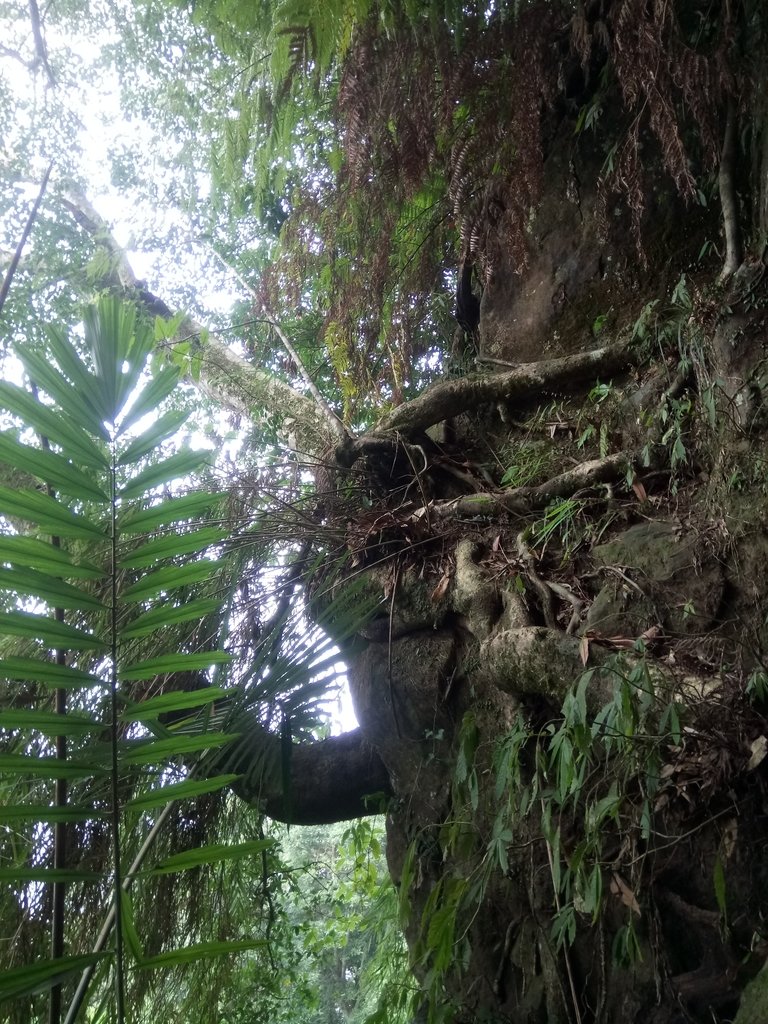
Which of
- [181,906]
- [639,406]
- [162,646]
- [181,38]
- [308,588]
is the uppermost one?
[181,38]

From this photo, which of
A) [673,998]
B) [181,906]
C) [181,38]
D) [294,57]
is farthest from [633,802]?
[181,38]

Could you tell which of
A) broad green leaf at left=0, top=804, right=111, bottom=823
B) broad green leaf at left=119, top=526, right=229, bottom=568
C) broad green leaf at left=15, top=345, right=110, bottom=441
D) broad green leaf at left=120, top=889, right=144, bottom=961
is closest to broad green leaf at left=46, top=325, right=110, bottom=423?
broad green leaf at left=15, top=345, right=110, bottom=441

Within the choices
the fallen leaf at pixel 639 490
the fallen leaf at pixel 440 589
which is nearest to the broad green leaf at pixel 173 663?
the fallen leaf at pixel 440 589

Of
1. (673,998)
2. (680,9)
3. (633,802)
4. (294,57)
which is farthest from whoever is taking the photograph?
(680,9)

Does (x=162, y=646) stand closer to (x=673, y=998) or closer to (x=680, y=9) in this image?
(x=673, y=998)

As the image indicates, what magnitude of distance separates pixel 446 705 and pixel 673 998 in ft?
3.36

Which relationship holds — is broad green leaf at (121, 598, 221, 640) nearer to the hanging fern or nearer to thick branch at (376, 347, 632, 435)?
the hanging fern

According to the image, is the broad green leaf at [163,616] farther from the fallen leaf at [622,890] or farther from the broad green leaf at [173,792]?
the fallen leaf at [622,890]

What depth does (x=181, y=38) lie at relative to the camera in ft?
16.8

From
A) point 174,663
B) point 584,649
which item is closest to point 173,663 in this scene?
point 174,663

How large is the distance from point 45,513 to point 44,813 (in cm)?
44

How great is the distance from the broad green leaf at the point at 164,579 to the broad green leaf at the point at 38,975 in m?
0.52

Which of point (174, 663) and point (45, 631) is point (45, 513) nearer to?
point (45, 631)

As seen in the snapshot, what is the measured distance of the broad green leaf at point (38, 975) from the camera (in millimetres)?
972
